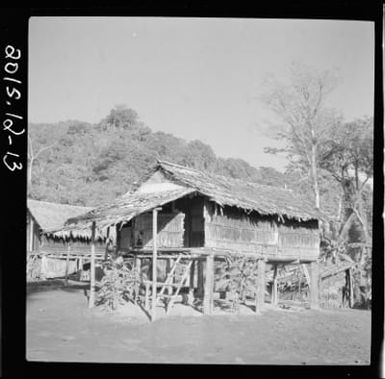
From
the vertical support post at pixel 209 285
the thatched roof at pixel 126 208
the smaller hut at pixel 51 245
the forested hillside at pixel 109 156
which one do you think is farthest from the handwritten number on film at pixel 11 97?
the smaller hut at pixel 51 245

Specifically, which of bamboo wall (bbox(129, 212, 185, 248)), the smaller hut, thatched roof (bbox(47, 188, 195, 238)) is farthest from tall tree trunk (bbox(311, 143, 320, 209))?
the smaller hut

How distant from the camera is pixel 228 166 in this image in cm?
1476

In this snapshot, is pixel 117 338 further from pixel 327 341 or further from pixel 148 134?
pixel 148 134

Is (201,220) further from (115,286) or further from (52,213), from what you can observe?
(52,213)

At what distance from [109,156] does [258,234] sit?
5860mm

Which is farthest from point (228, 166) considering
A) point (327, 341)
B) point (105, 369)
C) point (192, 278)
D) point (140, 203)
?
point (105, 369)

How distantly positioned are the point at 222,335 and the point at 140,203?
4624 millimetres

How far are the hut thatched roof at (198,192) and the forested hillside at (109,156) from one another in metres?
0.37

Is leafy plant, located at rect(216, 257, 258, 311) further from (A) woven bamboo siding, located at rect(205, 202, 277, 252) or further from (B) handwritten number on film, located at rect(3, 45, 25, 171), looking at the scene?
(B) handwritten number on film, located at rect(3, 45, 25, 171)

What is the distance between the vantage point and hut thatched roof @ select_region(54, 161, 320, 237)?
1356cm

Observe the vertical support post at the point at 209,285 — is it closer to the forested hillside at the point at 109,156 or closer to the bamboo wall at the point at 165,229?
the bamboo wall at the point at 165,229

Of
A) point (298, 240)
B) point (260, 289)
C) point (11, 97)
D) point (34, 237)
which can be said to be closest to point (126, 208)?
point (260, 289)

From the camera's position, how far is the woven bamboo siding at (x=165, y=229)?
14711 mm

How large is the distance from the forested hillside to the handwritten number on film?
2.49 m
